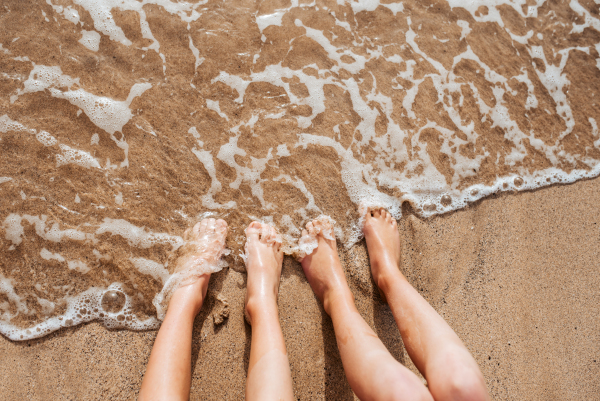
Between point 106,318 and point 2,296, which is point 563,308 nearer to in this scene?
point 106,318

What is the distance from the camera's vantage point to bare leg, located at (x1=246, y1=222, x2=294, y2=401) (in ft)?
5.40

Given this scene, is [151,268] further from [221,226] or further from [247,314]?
[247,314]

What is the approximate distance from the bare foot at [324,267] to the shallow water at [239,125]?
0.11 m

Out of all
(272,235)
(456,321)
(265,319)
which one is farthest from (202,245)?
(456,321)

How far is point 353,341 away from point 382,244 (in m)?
0.65

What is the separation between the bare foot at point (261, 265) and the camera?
2014 millimetres

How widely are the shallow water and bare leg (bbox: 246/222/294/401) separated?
0.52 ft

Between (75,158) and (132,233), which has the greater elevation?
(75,158)

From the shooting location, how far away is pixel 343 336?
1863 millimetres

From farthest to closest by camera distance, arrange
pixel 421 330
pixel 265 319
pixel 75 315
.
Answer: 1. pixel 75 315
2. pixel 265 319
3. pixel 421 330

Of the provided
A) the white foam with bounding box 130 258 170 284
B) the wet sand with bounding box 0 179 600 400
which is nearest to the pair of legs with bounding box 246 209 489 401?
the wet sand with bounding box 0 179 600 400

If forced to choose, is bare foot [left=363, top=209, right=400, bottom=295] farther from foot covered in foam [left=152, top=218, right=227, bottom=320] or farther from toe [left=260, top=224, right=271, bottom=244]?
foot covered in foam [left=152, top=218, right=227, bottom=320]

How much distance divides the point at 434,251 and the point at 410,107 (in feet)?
3.55

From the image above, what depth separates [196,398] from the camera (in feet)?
6.39
